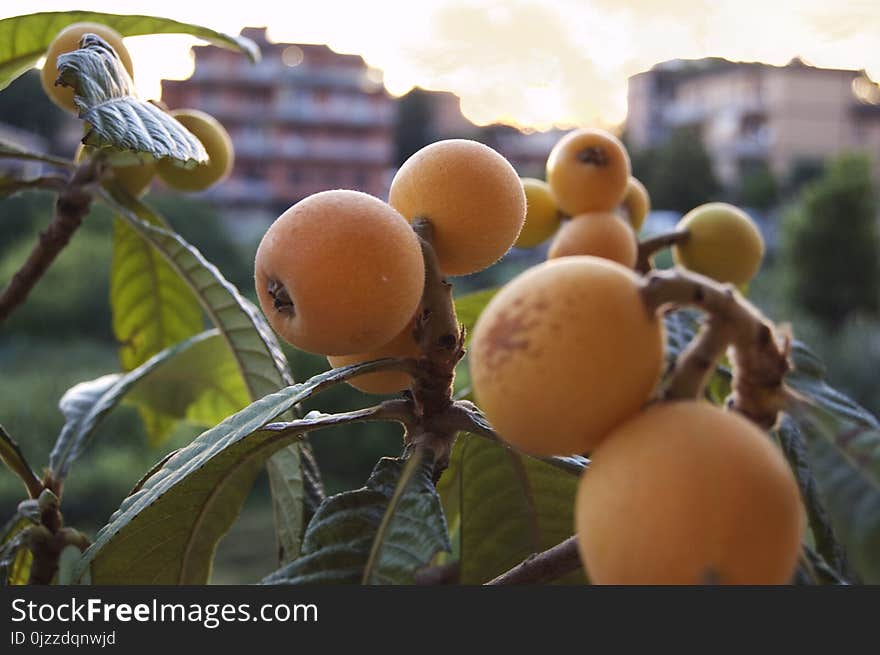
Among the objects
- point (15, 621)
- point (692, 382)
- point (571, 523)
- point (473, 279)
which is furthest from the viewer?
point (473, 279)

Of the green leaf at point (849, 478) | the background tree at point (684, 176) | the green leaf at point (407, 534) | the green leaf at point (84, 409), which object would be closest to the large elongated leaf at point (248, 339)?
the green leaf at point (84, 409)

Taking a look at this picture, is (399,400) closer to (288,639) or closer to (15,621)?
(288,639)

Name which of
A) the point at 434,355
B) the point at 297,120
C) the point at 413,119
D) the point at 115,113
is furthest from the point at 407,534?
the point at 413,119

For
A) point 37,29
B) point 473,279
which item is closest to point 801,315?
point 473,279

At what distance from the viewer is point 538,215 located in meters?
1.24

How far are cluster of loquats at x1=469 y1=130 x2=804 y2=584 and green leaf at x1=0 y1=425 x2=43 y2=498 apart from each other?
722mm

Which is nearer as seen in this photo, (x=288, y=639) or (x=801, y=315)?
(x=288, y=639)

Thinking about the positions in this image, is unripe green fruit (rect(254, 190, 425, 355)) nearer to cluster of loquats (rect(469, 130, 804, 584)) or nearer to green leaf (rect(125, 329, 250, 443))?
cluster of loquats (rect(469, 130, 804, 584))

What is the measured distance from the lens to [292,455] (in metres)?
0.90

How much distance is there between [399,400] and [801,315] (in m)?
12.7

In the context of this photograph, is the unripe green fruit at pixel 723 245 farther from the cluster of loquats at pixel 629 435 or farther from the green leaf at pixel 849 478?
the cluster of loquats at pixel 629 435

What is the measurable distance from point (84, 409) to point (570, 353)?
3.33 ft

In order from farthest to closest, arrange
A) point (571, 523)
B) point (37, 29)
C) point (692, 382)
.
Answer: point (37, 29)
point (571, 523)
point (692, 382)

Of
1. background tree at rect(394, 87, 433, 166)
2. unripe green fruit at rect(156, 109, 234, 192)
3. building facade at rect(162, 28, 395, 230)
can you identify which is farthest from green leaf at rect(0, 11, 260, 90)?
background tree at rect(394, 87, 433, 166)
